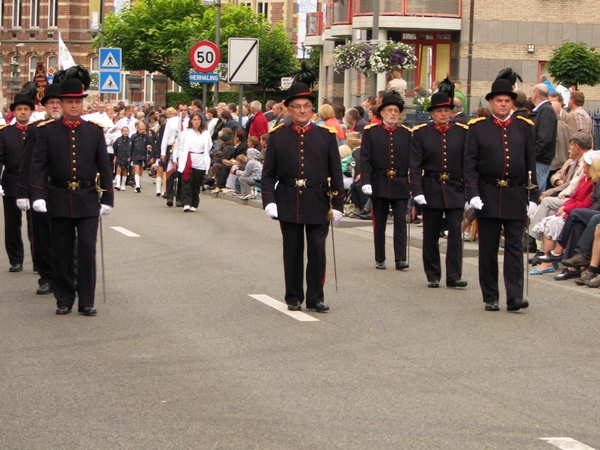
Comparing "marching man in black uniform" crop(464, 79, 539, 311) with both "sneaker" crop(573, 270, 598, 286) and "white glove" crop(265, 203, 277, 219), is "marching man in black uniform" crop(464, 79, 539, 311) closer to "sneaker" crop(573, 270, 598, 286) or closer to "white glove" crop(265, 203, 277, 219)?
"white glove" crop(265, 203, 277, 219)

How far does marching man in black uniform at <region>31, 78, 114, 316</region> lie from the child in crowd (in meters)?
18.3

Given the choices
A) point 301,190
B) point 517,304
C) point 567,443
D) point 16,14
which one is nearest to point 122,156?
point 301,190

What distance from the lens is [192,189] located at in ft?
73.6

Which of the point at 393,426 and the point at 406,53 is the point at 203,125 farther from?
the point at 393,426

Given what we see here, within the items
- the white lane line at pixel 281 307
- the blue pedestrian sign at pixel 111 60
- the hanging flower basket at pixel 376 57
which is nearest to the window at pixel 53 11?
the blue pedestrian sign at pixel 111 60

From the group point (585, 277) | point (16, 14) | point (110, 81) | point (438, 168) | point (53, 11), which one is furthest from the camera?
point (16, 14)

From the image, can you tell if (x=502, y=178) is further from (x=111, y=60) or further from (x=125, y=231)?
(x=111, y=60)

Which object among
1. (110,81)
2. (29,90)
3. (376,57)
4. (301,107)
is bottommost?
(301,107)

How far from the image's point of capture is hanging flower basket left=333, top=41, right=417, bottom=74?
27391 mm

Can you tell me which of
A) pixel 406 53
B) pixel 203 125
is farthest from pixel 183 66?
pixel 203 125

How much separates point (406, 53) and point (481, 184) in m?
16.5

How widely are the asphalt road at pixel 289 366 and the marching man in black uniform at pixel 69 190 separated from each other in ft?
1.13

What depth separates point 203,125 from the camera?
22.7 metres

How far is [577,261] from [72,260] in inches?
230
